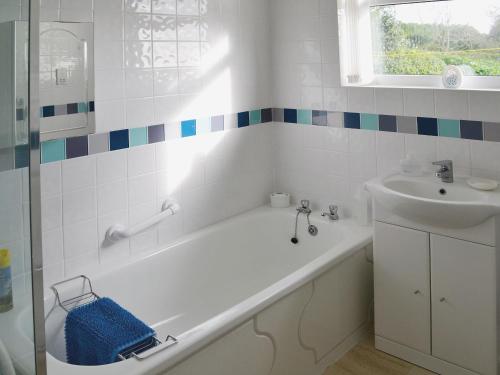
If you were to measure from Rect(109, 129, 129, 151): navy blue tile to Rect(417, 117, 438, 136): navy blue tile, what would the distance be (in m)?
1.46

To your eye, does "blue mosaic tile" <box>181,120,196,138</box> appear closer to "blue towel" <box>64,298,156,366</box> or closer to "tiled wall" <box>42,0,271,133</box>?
"tiled wall" <box>42,0,271,133</box>

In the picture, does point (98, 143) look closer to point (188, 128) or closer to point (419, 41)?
point (188, 128)

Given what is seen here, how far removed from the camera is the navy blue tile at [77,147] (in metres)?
2.30

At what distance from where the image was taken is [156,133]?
2662 millimetres

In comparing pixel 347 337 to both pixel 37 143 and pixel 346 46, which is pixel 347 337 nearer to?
pixel 346 46

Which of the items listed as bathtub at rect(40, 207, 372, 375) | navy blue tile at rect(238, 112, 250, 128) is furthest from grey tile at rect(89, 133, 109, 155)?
navy blue tile at rect(238, 112, 250, 128)

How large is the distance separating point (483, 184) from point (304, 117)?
3.84 ft

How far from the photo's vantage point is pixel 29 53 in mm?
1061

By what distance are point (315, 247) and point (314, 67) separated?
3.41ft

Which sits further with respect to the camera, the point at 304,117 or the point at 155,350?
the point at 304,117

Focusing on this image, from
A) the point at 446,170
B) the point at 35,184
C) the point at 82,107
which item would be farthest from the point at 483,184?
the point at 35,184

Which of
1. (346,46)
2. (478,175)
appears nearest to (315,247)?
(478,175)

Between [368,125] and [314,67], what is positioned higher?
[314,67]

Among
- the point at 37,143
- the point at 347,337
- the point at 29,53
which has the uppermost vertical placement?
the point at 29,53
